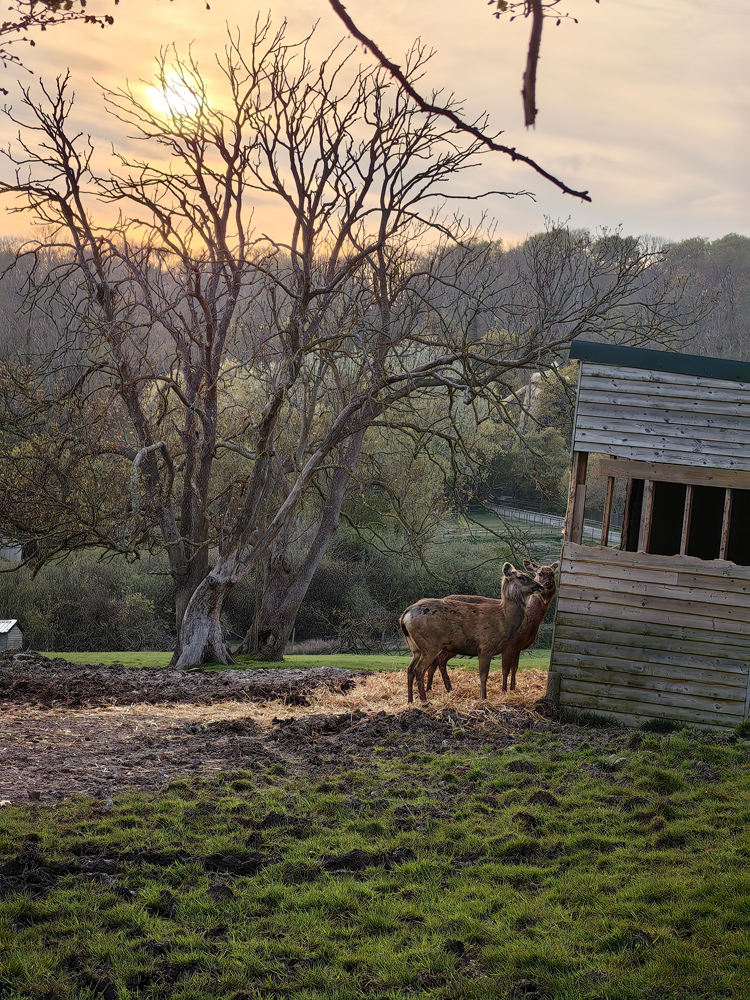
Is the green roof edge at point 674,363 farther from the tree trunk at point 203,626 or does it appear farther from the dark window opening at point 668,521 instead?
the tree trunk at point 203,626

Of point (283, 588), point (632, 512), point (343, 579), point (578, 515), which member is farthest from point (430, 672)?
point (343, 579)

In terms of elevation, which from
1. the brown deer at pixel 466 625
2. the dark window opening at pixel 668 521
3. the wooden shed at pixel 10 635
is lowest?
the wooden shed at pixel 10 635

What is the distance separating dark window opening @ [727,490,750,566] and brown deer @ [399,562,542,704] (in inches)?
135

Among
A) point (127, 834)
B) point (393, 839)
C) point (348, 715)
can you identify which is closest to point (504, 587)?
point (348, 715)

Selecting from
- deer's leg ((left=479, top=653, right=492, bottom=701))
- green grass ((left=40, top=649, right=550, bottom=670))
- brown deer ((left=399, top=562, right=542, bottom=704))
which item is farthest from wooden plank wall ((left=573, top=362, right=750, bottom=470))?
green grass ((left=40, top=649, right=550, bottom=670))

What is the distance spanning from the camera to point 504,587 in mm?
11602

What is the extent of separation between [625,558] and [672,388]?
2.25m

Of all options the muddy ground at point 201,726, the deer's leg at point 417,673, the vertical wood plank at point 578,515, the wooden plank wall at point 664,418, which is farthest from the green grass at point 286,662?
the wooden plank wall at point 664,418

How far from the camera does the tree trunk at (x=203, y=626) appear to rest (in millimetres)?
15883

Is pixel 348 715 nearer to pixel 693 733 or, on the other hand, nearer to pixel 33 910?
pixel 693 733

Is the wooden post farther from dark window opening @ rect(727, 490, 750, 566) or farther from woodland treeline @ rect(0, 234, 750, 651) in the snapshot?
woodland treeline @ rect(0, 234, 750, 651)

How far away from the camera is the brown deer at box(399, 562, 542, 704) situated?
1122 cm

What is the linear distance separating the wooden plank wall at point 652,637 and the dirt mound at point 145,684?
4.03m

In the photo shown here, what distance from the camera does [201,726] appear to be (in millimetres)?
10234
